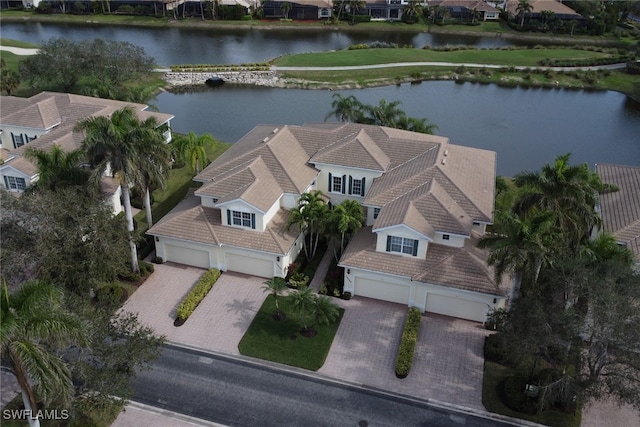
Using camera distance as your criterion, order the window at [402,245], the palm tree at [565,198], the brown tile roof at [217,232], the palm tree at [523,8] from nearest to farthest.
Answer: the palm tree at [565,198] < the window at [402,245] < the brown tile roof at [217,232] < the palm tree at [523,8]

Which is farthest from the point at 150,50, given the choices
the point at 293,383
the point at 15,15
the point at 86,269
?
the point at 293,383

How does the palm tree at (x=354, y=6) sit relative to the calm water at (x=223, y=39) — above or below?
above

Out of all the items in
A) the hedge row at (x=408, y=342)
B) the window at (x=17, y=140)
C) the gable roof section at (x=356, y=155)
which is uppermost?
the gable roof section at (x=356, y=155)

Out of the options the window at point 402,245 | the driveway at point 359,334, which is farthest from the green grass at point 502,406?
the window at point 402,245

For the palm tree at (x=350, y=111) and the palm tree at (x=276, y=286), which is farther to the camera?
the palm tree at (x=350, y=111)

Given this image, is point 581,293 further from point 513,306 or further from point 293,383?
point 293,383

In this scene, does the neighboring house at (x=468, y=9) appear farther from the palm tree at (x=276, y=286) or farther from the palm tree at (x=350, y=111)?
the palm tree at (x=276, y=286)

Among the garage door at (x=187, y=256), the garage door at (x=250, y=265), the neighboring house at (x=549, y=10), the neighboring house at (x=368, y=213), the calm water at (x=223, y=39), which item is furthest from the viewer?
the neighboring house at (x=549, y=10)
